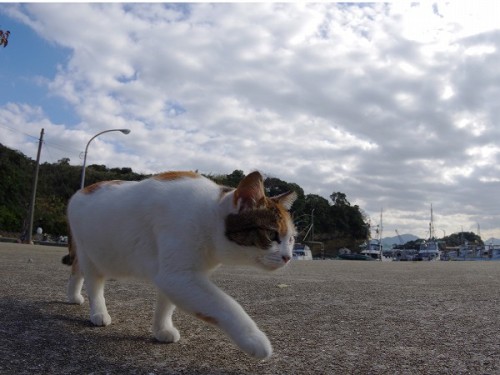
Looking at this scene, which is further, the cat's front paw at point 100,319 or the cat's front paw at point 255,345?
the cat's front paw at point 100,319

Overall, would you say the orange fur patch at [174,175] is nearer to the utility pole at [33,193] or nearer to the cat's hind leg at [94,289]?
the cat's hind leg at [94,289]

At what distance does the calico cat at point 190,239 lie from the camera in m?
2.04

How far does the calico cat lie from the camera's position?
2041 mm

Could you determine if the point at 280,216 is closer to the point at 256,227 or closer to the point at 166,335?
the point at 256,227

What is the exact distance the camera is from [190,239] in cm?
221

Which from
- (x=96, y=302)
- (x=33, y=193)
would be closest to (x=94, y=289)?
(x=96, y=302)

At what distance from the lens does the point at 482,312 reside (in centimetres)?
356

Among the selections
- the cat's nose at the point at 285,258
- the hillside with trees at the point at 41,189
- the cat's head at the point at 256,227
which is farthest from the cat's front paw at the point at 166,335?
the hillside with trees at the point at 41,189

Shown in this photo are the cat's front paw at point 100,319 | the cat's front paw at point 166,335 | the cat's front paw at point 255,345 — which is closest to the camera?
the cat's front paw at point 255,345

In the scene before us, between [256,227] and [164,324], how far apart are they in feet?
3.05

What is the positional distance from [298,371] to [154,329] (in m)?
0.99

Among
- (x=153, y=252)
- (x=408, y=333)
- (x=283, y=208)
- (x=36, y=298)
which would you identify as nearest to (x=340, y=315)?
(x=408, y=333)

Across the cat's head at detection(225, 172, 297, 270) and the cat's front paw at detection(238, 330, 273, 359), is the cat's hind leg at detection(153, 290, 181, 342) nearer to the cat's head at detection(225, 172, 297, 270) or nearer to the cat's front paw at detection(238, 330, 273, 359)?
the cat's head at detection(225, 172, 297, 270)

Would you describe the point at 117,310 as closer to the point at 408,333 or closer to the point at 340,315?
the point at 340,315
